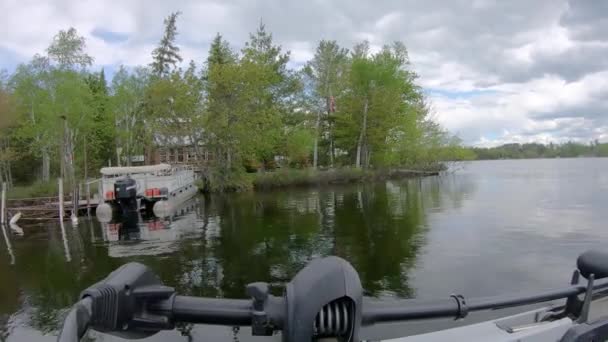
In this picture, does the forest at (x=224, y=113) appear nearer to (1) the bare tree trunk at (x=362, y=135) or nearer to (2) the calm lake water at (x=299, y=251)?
(1) the bare tree trunk at (x=362, y=135)

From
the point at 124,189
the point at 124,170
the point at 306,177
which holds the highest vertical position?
the point at 124,170

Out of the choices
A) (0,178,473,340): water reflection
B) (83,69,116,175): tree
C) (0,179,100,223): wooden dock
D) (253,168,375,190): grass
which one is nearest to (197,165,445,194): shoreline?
(253,168,375,190): grass

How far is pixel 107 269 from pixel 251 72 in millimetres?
21357

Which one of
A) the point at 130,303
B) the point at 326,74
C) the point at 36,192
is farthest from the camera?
the point at 326,74

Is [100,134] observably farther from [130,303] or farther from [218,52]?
[130,303]

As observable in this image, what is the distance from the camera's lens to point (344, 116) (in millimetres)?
38312

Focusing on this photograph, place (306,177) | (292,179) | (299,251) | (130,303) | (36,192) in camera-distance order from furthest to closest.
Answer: (306,177) < (292,179) < (36,192) < (299,251) < (130,303)

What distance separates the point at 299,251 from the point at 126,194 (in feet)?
30.2

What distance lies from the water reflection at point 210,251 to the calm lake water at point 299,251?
0.09 ft

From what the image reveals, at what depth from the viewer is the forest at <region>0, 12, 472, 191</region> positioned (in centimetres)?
2773

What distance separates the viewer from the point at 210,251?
373 inches

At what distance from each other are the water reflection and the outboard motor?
39 centimetres

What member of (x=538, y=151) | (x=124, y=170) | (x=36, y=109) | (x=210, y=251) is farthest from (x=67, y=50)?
(x=538, y=151)

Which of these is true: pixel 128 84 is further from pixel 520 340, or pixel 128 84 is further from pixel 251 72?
pixel 520 340
